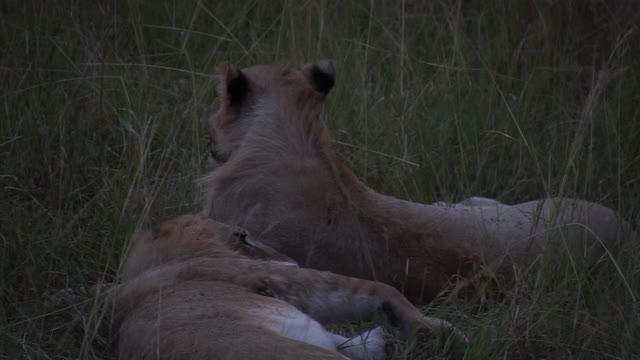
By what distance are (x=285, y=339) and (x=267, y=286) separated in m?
0.70

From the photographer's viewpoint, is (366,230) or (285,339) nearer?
(285,339)

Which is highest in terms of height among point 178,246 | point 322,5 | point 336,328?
point 322,5

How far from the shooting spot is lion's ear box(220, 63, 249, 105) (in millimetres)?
4898

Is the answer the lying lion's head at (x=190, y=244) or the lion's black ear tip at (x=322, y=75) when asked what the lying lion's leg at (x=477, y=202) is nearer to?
the lion's black ear tip at (x=322, y=75)

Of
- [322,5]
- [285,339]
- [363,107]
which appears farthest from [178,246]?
[322,5]

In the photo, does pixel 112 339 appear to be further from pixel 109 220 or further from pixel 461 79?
pixel 461 79

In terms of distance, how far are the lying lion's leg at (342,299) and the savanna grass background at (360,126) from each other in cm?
10

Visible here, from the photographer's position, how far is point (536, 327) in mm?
3955

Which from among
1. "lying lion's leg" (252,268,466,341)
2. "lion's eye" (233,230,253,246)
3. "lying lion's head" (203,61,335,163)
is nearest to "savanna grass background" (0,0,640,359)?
"lying lion's leg" (252,268,466,341)

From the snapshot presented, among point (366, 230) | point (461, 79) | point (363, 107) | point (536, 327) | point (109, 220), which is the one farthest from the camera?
point (461, 79)

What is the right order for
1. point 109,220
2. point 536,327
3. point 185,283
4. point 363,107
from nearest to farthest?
1. point 185,283
2. point 536,327
3. point 109,220
4. point 363,107

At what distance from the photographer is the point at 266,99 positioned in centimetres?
500

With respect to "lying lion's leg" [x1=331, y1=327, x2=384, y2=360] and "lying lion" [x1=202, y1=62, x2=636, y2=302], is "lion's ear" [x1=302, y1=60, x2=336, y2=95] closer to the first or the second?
"lying lion" [x1=202, y1=62, x2=636, y2=302]

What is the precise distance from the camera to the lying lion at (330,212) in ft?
14.8
